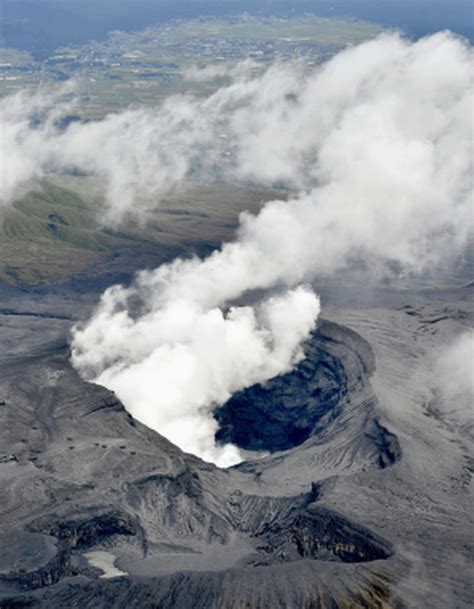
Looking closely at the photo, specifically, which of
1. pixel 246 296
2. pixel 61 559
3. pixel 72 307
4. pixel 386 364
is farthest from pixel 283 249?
pixel 61 559

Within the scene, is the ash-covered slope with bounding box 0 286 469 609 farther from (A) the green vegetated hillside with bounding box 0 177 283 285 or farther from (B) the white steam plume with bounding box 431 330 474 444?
(A) the green vegetated hillside with bounding box 0 177 283 285

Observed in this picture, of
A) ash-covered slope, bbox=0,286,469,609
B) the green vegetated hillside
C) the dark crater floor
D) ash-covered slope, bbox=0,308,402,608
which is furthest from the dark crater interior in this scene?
the green vegetated hillside

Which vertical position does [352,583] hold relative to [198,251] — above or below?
above

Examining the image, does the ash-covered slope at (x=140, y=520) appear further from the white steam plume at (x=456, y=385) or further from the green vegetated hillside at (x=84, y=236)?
the green vegetated hillside at (x=84, y=236)

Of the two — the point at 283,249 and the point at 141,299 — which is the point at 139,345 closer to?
the point at 141,299

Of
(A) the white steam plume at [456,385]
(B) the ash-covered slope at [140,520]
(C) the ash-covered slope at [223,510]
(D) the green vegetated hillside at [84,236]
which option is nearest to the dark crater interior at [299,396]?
(C) the ash-covered slope at [223,510]

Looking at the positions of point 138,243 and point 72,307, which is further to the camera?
point 138,243
